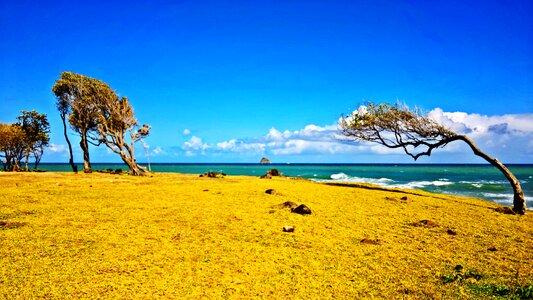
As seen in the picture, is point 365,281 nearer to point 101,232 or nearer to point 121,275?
point 121,275

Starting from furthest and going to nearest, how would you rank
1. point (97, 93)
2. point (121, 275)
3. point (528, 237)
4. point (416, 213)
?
point (97, 93)
point (416, 213)
point (528, 237)
point (121, 275)

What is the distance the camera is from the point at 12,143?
49219 mm

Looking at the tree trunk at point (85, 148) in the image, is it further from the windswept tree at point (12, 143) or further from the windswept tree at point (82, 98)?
the windswept tree at point (12, 143)

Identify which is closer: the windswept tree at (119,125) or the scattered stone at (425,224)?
the scattered stone at (425,224)

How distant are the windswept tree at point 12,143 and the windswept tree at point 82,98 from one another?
12.5 meters

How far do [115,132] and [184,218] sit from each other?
1212 inches

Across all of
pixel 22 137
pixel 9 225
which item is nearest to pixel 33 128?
pixel 22 137

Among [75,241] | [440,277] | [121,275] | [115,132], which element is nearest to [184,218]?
[75,241]

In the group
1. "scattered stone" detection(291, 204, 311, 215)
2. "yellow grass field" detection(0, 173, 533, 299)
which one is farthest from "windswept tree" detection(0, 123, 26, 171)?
"scattered stone" detection(291, 204, 311, 215)

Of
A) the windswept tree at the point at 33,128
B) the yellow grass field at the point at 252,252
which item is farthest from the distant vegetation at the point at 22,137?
the yellow grass field at the point at 252,252

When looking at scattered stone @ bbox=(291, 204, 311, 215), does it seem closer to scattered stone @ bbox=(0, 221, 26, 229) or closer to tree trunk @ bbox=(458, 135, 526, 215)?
scattered stone @ bbox=(0, 221, 26, 229)

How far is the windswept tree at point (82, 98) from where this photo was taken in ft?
127

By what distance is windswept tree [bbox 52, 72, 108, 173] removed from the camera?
38.6m

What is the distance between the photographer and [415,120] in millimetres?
21156
